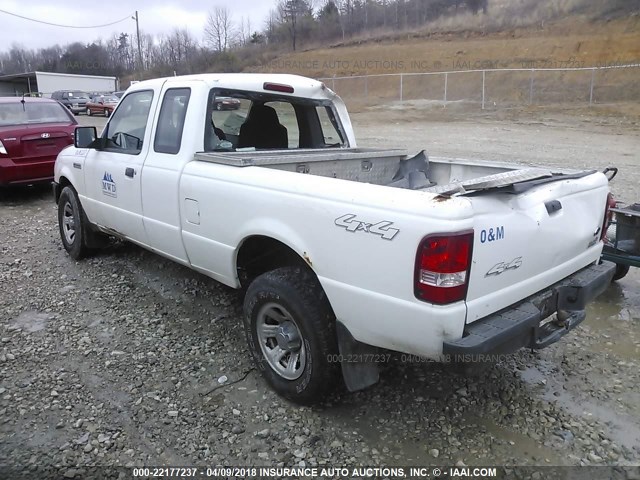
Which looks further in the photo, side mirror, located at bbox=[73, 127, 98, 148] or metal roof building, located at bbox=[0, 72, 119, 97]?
metal roof building, located at bbox=[0, 72, 119, 97]

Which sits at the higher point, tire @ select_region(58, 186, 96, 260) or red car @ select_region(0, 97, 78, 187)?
red car @ select_region(0, 97, 78, 187)

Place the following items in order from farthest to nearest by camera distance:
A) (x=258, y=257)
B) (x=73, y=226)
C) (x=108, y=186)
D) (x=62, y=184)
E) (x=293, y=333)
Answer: (x=62, y=184)
(x=73, y=226)
(x=108, y=186)
(x=258, y=257)
(x=293, y=333)

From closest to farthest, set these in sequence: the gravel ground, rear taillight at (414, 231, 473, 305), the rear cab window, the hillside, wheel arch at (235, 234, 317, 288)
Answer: rear taillight at (414, 231, 473, 305), the gravel ground, wheel arch at (235, 234, 317, 288), the rear cab window, the hillside

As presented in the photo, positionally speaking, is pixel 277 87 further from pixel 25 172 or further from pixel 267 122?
pixel 25 172

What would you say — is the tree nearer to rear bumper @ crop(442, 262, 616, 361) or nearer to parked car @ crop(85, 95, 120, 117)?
parked car @ crop(85, 95, 120, 117)

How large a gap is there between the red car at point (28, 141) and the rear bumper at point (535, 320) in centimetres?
850

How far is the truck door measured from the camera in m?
4.56

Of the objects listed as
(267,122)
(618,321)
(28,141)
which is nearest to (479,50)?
(28,141)

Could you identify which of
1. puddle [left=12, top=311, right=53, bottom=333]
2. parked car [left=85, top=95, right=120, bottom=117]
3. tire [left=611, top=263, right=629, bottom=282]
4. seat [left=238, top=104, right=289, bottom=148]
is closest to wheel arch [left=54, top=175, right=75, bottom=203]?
puddle [left=12, top=311, right=53, bottom=333]

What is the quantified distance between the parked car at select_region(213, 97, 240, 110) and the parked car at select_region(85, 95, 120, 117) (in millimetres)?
31049

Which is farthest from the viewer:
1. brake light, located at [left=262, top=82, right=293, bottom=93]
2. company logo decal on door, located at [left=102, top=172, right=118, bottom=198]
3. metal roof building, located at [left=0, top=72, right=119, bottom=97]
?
metal roof building, located at [left=0, top=72, right=119, bottom=97]

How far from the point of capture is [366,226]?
2652mm

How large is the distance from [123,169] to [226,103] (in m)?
1.13

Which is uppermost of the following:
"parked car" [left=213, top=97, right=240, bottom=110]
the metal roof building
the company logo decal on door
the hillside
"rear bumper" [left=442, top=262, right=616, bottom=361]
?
the hillside
